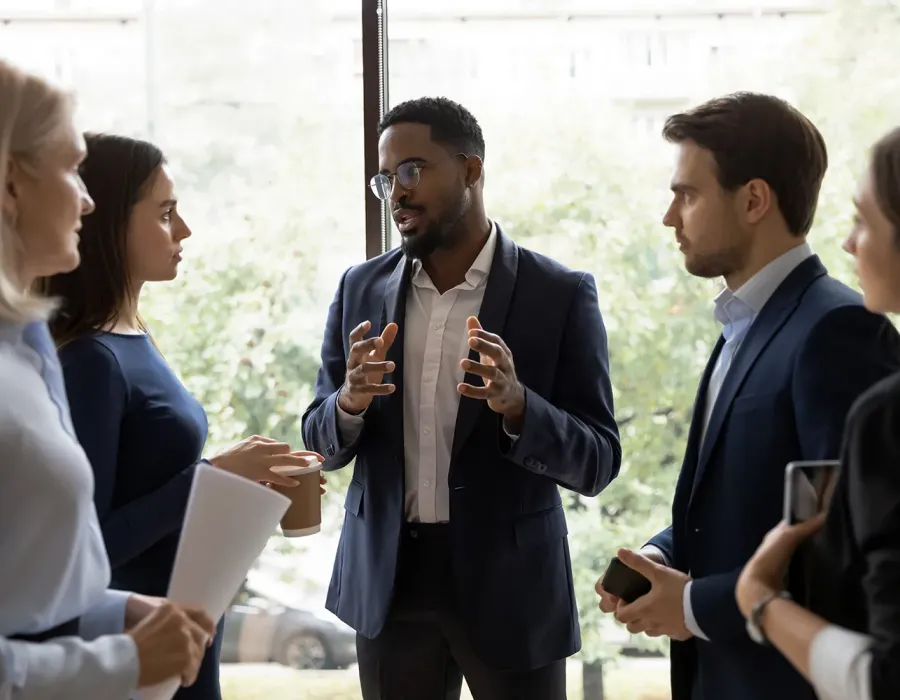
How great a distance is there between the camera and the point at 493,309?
2160 millimetres

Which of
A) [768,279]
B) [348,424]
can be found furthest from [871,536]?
[348,424]

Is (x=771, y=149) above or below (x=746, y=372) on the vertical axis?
above

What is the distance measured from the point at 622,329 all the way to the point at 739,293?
3.96 ft

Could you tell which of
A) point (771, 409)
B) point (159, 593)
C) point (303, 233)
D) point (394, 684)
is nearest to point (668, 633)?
point (771, 409)

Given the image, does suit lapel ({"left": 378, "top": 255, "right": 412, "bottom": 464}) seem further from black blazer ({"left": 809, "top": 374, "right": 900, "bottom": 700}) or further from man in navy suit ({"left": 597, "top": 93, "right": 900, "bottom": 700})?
black blazer ({"left": 809, "top": 374, "right": 900, "bottom": 700})

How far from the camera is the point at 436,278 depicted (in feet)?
7.47

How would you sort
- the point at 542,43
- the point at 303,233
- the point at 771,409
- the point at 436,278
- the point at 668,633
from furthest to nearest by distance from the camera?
1. the point at 303,233
2. the point at 542,43
3. the point at 436,278
4. the point at 668,633
5. the point at 771,409

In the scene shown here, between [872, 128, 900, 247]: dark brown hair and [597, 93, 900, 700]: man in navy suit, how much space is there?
31cm

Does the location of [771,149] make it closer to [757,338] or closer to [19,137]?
[757,338]

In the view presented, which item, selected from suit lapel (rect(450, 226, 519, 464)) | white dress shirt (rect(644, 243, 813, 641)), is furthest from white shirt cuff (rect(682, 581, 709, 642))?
suit lapel (rect(450, 226, 519, 464))

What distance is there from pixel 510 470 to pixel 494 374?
11.7 inches

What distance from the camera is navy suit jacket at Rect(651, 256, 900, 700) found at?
1455 mm

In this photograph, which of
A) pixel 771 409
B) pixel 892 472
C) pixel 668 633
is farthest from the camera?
pixel 668 633

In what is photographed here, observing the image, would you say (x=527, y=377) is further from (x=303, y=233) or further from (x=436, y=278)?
(x=303, y=233)
